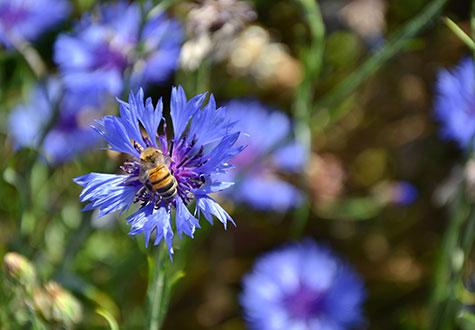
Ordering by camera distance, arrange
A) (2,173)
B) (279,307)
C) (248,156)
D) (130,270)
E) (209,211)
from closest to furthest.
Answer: (209,211)
(2,173)
(130,270)
(279,307)
(248,156)

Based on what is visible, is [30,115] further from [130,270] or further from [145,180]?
[145,180]

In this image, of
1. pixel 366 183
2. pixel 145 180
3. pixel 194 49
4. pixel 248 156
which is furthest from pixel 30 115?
pixel 145 180

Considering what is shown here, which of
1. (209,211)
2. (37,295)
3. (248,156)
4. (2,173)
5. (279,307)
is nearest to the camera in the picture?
(209,211)

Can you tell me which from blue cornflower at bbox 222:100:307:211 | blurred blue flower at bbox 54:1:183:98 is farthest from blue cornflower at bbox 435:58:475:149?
blurred blue flower at bbox 54:1:183:98

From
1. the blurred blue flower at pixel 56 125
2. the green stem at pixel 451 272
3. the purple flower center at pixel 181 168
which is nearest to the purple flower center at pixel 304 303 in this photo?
the green stem at pixel 451 272

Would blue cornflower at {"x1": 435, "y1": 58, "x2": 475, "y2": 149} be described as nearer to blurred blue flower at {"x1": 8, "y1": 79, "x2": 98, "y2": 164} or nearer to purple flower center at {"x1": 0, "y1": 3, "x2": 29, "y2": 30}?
blurred blue flower at {"x1": 8, "y1": 79, "x2": 98, "y2": 164}

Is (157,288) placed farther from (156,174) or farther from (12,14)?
(12,14)

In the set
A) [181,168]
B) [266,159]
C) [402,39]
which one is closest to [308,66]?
[402,39]

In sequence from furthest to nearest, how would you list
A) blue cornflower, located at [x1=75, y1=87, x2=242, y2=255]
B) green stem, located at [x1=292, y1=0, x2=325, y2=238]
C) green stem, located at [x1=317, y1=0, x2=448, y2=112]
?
1. green stem, located at [x1=292, y1=0, x2=325, y2=238]
2. green stem, located at [x1=317, y1=0, x2=448, y2=112]
3. blue cornflower, located at [x1=75, y1=87, x2=242, y2=255]
